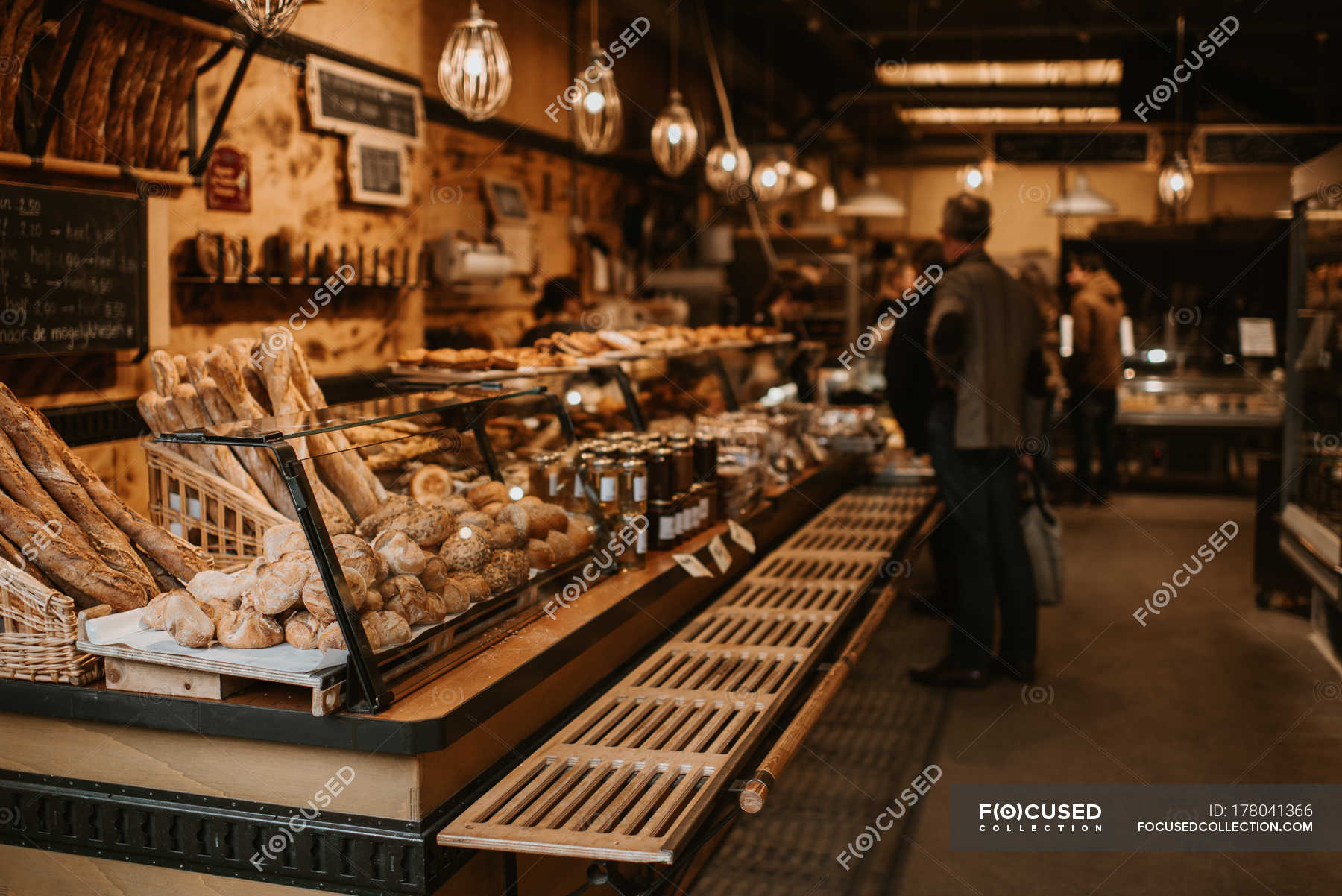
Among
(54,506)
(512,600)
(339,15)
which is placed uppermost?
(339,15)

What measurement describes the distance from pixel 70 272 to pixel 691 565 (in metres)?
1.98

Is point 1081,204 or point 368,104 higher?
point 1081,204

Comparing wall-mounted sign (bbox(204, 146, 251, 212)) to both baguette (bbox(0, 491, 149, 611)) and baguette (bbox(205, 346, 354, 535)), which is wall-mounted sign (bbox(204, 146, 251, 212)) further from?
baguette (bbox(0, 491, 149, 611))

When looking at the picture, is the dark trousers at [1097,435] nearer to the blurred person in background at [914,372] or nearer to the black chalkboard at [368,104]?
the blurred person in background at [914,372]

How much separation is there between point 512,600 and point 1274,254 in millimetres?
11238

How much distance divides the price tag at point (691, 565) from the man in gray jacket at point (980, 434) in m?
1.58

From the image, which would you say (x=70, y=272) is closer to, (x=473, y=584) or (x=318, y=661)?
(x=473, y=584)

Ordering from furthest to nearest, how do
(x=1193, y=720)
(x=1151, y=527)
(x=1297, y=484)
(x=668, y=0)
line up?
1. (x=1151, y=527)
2. (x=668, y=0)
3. (x=1297, y=484)
4. (x=1193, y=720)

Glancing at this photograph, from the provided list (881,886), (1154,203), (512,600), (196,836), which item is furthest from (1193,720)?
(1154,203)

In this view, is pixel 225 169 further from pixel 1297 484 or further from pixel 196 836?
pixel 1297 484

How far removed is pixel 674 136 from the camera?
5785 millimetres

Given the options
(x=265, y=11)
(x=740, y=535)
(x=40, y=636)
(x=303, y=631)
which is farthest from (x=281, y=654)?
(x=740, y=535)

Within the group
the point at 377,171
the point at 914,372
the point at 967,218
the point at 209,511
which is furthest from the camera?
the point at 377,171

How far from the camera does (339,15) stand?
4824 millimetres
